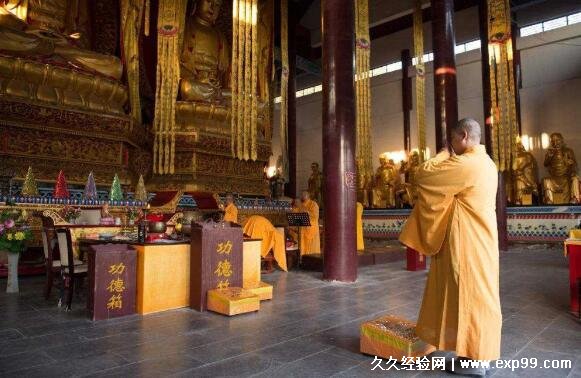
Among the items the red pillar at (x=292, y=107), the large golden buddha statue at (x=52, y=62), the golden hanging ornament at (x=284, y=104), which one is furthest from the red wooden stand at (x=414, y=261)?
the red pillar at (x=292, y=107)

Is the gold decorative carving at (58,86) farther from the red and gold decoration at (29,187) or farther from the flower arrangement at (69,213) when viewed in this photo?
the flower arrangement at (69,213)

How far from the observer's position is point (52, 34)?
25.2 feet

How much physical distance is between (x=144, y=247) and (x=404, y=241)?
7.49 feet

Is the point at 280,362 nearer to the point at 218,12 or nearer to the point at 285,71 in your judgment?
the point at 285,71

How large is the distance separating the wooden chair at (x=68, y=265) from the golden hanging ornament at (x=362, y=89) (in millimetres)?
6185

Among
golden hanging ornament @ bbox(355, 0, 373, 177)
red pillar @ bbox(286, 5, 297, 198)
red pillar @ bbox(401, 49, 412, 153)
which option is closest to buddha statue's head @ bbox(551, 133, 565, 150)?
red pillar @ bbox(401, 49, 412, 153)

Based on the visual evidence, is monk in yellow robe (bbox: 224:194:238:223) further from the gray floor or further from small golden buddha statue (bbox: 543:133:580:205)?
small golden buddha statue (bbox: 543:133:580:205)

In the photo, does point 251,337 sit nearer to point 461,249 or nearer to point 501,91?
point 461,249

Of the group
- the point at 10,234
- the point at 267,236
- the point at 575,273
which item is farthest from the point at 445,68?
the point at 10,234

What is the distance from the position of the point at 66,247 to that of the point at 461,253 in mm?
3510

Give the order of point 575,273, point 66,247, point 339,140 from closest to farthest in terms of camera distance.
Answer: point 575,273
point 66,247
point 339,140

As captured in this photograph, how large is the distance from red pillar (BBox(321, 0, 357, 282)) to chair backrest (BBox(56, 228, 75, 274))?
296 centimetres

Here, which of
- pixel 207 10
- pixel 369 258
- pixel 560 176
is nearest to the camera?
pixel 369 258

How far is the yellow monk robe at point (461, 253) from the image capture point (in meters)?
2.08
